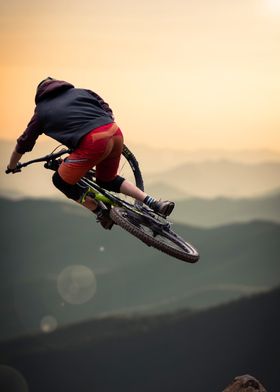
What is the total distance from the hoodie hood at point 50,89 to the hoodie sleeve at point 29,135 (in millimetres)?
113

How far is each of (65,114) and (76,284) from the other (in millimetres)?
8894

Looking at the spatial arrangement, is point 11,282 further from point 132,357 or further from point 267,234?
point 267,234

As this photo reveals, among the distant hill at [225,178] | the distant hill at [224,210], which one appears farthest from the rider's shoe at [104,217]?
the distant hill at [224,210]

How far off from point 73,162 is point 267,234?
28.8ft

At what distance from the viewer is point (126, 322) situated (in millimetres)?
14188

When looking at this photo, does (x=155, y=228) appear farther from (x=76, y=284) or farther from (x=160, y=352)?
(x=160, y=352)

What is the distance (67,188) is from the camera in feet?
12.6

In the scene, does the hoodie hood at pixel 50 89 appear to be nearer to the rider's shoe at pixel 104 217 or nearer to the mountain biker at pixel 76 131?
the mountain biker at pixel 76 131

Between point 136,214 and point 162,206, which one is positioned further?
point 136,214

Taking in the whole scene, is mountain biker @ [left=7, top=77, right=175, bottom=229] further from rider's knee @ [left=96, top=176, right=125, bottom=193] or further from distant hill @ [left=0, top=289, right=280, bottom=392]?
distant hill @ [left=0, top=289, right=280, bottom=392]

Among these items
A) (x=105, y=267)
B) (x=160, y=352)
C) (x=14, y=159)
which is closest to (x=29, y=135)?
(x=14, y=159)

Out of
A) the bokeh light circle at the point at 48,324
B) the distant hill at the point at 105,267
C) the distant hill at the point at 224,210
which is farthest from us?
the bokeh light circle at the point at 48,324

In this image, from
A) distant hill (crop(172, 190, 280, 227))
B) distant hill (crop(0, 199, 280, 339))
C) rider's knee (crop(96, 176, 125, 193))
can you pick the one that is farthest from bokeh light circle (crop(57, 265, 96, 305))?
rider's knee (crop(96, 176, 125, 193))

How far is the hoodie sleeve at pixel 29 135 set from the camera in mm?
3807
